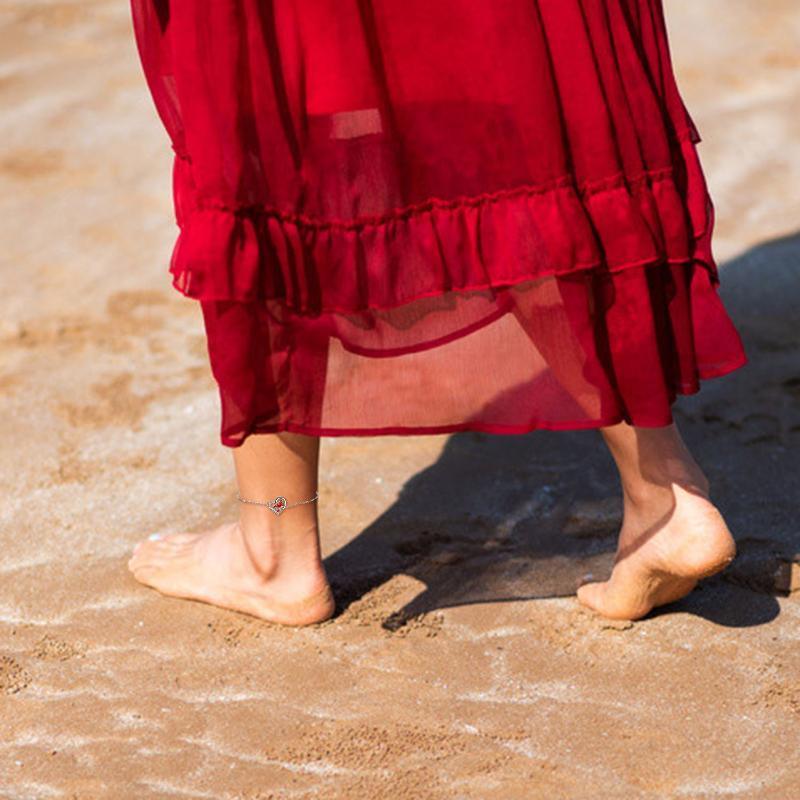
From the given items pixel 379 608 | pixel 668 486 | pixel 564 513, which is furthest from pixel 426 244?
pixel 564 513

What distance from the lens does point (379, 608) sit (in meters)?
2.27

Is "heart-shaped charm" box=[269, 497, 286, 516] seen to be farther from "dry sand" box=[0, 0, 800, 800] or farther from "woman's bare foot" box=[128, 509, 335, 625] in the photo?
"dry sand" box=[0, 0, 800, 800]

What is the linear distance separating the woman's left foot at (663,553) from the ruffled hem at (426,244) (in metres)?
0.37

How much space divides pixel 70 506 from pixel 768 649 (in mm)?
1278

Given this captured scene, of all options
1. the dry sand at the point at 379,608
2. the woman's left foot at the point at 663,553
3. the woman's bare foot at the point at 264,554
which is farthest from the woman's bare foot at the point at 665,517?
the woman's bare foot at the point at 264,554

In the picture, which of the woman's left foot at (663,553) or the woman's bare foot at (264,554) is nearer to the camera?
the woman's left foot at (663,553)

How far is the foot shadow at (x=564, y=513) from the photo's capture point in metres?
2.29

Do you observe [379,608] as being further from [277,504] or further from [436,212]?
[436,212]

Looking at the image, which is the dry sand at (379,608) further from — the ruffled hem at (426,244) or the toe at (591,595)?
the ruffled hem at (426,244)

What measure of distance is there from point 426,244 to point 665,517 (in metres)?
0.53

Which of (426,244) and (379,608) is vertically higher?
(426,244)

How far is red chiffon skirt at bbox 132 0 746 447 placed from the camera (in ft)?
6.02

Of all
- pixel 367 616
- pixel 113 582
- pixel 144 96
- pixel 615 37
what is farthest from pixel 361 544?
pixel 144 96

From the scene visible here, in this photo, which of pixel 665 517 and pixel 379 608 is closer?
pixel 665 517
